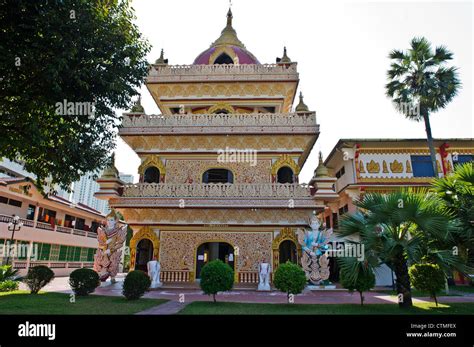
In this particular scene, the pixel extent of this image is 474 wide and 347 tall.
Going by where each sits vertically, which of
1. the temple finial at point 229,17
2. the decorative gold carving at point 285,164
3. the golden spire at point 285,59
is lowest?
the decorative gold carving at point 285,164

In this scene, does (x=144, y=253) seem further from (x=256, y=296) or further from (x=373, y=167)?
(x=373, y=167)

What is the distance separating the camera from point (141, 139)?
15117mm

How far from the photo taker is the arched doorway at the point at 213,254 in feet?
46.8

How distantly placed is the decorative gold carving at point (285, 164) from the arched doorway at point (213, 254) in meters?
4.67

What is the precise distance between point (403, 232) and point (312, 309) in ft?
11.6

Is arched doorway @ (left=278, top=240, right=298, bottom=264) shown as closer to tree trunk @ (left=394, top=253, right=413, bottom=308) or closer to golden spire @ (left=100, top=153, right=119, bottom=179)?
tree trunk @ (left=394, top=253, right=413, bottom=308)

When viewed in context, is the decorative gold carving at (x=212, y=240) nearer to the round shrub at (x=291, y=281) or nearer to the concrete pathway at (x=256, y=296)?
the concrete pathway at (x=256, y=296)

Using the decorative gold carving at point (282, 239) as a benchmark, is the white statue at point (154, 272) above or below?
below

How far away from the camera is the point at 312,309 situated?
8.63m

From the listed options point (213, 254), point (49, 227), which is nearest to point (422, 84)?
point (213, 254)

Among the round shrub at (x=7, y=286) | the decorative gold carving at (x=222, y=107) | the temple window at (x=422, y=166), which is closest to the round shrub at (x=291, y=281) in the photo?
the decorative gold carving at (x=222, y=107)

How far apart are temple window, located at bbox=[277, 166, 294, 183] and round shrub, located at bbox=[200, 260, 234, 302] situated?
6.72 metres

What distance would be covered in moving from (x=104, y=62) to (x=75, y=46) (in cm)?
115
